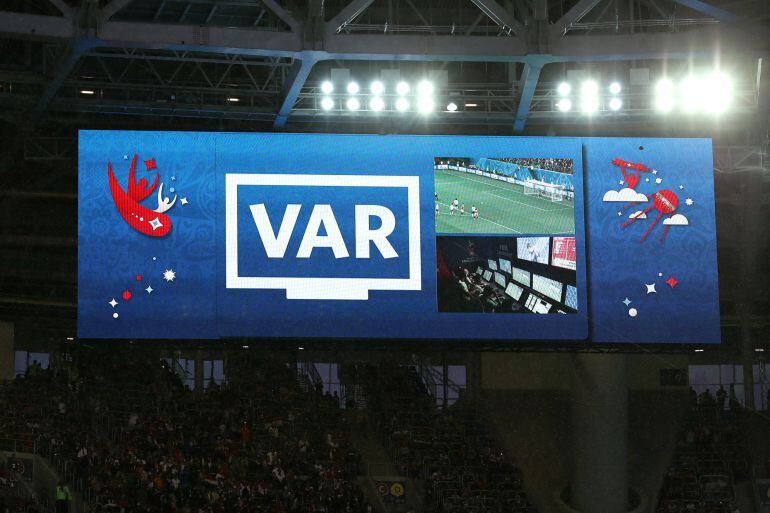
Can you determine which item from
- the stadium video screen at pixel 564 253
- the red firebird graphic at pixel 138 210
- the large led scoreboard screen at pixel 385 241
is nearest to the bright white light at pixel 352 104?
the large led scoreboard screen at pixel 385 241

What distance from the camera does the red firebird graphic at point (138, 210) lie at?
18.0 metres

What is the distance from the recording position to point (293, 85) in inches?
712

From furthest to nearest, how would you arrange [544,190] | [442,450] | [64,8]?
[442,450] → [544,190] → [64,8]

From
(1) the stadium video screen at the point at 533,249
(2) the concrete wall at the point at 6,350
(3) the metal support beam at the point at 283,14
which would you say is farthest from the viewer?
(2) the concrete wall at the point at 6,350

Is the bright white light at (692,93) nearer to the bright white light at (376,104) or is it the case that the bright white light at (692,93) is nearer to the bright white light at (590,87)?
the bright white light at (590,87)

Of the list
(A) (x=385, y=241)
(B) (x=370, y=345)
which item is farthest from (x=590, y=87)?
(B) (x=370, y=345)

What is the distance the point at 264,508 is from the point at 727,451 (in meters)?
13.0

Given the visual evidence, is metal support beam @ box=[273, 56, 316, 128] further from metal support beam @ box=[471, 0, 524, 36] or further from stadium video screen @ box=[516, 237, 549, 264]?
stadium video screen @ box=[516, 237, 549, 264]

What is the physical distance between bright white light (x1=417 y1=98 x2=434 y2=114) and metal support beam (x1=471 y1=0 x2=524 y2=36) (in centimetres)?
190

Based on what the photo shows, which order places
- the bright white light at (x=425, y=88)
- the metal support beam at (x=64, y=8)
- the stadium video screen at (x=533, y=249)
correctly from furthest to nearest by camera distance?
the bright white light at (x=425, y=88) → the stadium video screen at (x=533, y=249) → the metal support beam at (x=64, y=8)

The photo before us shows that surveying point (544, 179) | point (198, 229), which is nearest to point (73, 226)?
point (198, 229)

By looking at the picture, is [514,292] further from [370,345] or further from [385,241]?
[370,345]

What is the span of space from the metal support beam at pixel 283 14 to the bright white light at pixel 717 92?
6.74 metres

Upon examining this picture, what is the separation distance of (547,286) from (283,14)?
232 inches
